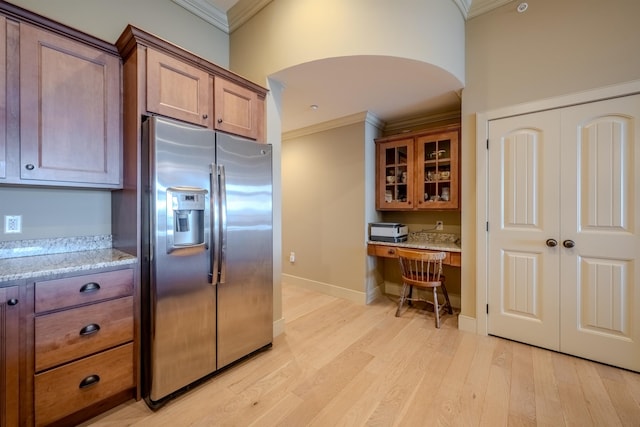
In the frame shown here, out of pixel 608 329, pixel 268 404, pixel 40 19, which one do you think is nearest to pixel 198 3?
pixel 40 19

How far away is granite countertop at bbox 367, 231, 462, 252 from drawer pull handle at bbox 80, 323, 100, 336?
8.90 feet

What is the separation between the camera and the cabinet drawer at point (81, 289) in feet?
4.47

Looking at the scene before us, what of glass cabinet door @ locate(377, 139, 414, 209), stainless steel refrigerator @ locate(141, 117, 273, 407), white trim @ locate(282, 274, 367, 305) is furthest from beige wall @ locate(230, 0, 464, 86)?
white trim @ locate(282, 274, 367, 305)

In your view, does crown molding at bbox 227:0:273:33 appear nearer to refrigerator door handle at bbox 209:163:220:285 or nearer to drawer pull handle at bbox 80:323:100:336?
refrigerator door handle at bbox 209:163:220:285

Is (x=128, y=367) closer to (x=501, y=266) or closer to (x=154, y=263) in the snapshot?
(x=154, y=263)

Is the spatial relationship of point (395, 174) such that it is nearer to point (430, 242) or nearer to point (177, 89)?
point (430, 242)

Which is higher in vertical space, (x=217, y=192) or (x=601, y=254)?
(x=217, y=192)

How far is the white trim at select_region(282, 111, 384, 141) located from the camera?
3.41m

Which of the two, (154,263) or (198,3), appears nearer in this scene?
(154,263)

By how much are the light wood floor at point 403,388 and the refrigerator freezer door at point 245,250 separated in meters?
0.22

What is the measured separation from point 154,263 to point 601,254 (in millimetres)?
3223

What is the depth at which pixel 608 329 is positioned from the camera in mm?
2062

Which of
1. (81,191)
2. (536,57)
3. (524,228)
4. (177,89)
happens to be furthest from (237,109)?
(524,228)

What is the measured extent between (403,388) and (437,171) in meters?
2.33
